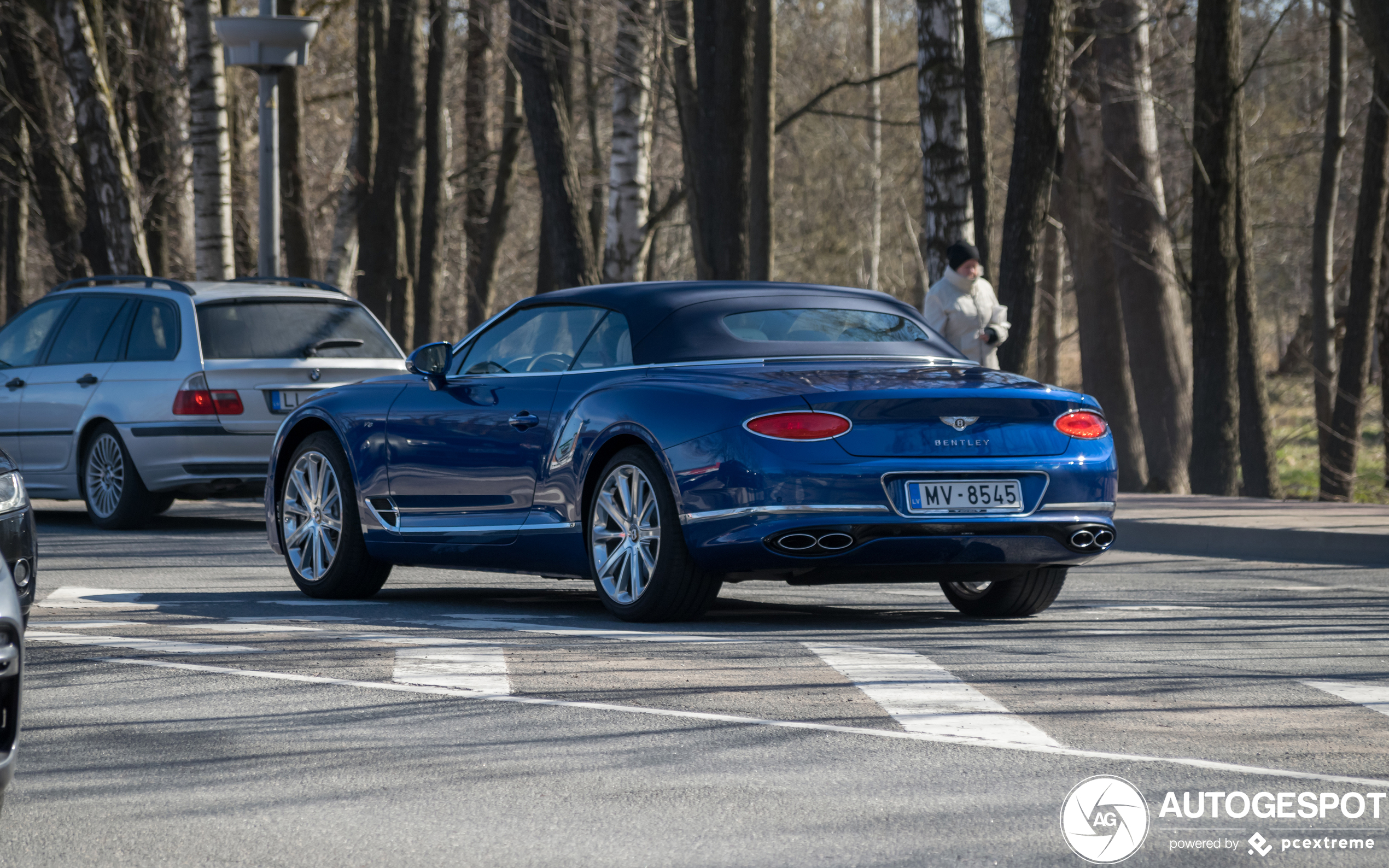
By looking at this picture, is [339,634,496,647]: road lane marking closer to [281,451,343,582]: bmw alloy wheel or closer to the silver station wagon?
[281,451,343,582]: bmw alloy wheel

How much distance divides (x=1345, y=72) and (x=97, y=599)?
21.8 m

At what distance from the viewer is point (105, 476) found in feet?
47.2

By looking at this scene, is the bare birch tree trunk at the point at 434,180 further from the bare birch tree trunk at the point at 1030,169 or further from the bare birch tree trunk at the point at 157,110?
the bare birch tree trunk at the point at 1030,169

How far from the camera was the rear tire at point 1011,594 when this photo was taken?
345 inches

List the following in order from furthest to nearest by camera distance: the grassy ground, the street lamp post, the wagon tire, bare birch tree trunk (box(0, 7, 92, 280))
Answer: bare birch tree trunk (box(0, 7, 92, 280)), the grassy ground, the street lamp post, the wagon tire

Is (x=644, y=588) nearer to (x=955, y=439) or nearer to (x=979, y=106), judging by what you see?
(x=955, y=439)

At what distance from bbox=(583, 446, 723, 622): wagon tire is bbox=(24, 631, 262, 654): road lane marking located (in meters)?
1.56

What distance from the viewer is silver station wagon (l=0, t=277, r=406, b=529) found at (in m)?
13.8

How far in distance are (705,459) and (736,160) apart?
13.2m

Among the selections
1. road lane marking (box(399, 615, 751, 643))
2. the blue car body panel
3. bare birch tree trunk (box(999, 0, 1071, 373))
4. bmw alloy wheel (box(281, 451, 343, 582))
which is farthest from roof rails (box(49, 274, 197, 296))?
bare birch tree trunk (box(999, 0, 1071, 373))

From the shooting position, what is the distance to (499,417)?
8.91 metres

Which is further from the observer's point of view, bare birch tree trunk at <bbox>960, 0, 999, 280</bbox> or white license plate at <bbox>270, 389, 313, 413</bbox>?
bare birch tree trunk at <bbox>960, 0, 999, 280</bbox>

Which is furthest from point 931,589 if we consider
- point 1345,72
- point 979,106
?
point 1345,72

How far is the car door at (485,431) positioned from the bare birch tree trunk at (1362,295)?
1673cm
